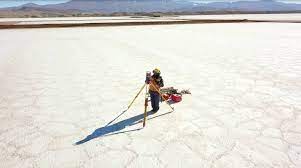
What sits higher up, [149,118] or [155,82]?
[155,82]

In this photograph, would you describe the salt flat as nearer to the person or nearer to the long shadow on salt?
the long shadow on salt

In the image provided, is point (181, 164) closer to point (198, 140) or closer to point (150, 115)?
point (198, 140)

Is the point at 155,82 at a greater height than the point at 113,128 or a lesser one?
greater

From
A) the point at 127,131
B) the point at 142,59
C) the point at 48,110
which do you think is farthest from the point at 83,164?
the point at 142,59

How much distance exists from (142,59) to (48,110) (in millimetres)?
6259

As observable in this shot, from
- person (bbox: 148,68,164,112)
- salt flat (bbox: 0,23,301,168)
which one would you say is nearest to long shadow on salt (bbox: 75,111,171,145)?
salt flat (bbox: 0,23,301,168)

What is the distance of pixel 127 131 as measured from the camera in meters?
4.89

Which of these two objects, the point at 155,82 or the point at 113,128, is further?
the point at 155,82

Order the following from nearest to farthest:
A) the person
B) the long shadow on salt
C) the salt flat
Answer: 1. the salt flat
2. the long shadow on salt
3. the person

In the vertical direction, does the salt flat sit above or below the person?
below

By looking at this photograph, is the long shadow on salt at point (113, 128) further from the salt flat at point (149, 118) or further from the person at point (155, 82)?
the person at point (155, 82)

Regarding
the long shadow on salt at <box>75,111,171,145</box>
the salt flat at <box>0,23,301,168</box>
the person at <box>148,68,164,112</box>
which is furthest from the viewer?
the person at <box>148,68,164,112</box>

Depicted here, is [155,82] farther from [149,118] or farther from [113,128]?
[113,128]

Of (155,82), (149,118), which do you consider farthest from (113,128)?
(155,82)
